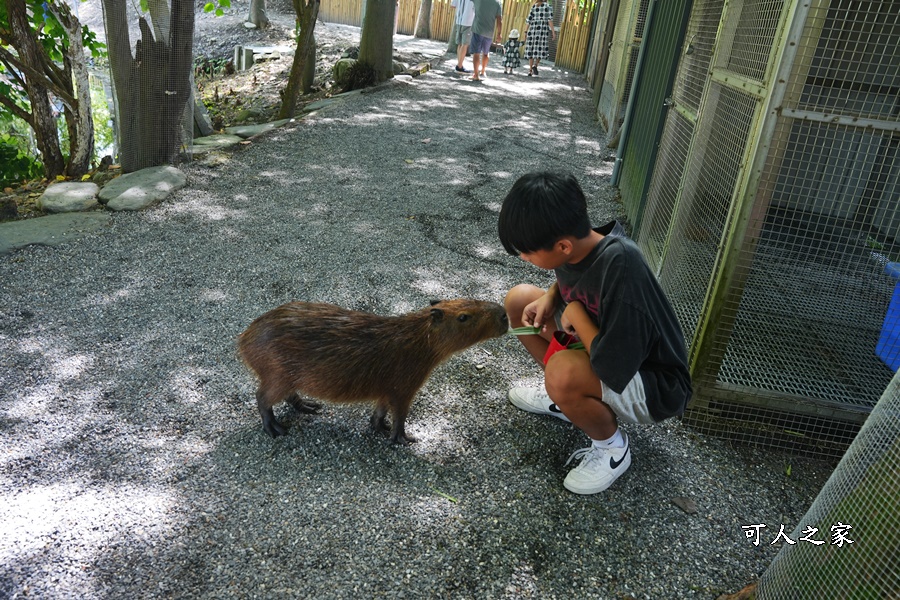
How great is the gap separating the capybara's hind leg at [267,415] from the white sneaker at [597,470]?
4.21ft

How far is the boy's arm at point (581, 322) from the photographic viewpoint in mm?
2285

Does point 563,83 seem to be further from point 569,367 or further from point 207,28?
point 569,367

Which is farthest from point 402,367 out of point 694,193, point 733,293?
point 694,193

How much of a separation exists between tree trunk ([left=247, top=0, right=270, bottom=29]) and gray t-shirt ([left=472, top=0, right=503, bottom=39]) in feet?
23.0

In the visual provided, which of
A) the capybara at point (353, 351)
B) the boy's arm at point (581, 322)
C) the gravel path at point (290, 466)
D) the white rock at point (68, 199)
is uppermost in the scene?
the boy's arm at point (581, 322)

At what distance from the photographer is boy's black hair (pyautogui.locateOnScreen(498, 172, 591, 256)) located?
2154 millimetres

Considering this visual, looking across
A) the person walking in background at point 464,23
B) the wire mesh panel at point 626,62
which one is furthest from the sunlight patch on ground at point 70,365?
the person walking in background at point 464,23

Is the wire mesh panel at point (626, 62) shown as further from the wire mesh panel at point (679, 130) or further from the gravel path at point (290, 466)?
the gravel path at point (290, 466)

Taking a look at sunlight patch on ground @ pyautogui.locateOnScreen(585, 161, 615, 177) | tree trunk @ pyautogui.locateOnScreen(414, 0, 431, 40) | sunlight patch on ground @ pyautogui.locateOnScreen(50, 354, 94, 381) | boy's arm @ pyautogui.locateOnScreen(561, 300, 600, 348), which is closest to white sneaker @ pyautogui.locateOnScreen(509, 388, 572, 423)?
boy's arm @ pyautogui.locateOnScreen(561, 300, 600, 348)

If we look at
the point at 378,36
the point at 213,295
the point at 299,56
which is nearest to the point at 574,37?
the point at 378,36

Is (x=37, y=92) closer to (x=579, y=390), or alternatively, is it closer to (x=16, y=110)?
(x=16, y=110)

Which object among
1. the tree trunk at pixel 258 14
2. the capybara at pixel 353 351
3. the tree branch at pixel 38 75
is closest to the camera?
the capybara at pixel 353 351

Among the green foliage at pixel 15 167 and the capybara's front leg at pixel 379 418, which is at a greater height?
the capybara's front leg at pixel 379 418

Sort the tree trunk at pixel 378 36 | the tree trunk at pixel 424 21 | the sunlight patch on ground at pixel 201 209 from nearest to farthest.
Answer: the sunlight patch on ground at pixel 201 209 → the tree trunk at pixel 378 36 → the tree trunk at pixel 424 21
